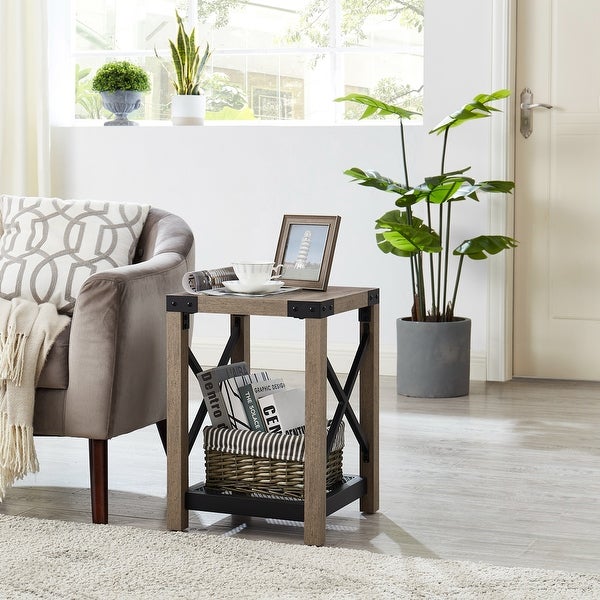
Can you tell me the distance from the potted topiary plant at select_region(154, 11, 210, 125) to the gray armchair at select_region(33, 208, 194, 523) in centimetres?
227

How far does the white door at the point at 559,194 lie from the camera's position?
4.35 m

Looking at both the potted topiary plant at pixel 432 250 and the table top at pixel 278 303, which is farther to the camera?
the potted topiary plant at pixel 432 250

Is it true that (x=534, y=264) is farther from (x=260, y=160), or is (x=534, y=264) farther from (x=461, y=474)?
(x=461, y=474)

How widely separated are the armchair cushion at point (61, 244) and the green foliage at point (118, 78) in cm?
189

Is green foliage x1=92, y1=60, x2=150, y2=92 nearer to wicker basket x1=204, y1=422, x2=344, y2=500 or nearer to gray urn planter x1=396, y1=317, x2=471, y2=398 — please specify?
gray urn planter x1=396, y1=317, x2=471, y2=398

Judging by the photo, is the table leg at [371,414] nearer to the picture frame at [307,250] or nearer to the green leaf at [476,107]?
the picture frame at [307,250]

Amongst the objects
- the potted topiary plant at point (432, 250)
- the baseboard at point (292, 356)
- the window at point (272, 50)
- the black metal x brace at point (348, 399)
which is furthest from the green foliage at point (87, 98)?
the black metal x brace at point (348, 399)

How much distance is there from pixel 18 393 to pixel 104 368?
8.4 inches

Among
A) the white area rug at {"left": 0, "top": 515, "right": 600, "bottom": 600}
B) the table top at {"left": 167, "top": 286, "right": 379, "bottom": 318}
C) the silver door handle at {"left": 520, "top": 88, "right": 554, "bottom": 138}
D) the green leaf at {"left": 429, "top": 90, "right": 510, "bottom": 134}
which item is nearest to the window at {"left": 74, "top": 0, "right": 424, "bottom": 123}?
the silver door handle at {"left": 520, "top": 88, "right": 554, "bottom": 138}

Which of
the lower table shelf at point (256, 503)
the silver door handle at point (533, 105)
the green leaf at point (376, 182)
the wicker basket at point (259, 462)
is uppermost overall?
the silver door handle at point (533, 105)

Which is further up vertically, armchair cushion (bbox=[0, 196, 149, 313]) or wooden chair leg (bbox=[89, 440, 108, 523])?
armchair cushion (bbox=[0, 196, 149, 313])

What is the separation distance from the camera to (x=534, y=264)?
4.47m

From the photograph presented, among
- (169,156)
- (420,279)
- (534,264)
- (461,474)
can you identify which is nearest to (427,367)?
(420,279)

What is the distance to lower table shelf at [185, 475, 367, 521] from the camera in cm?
237
